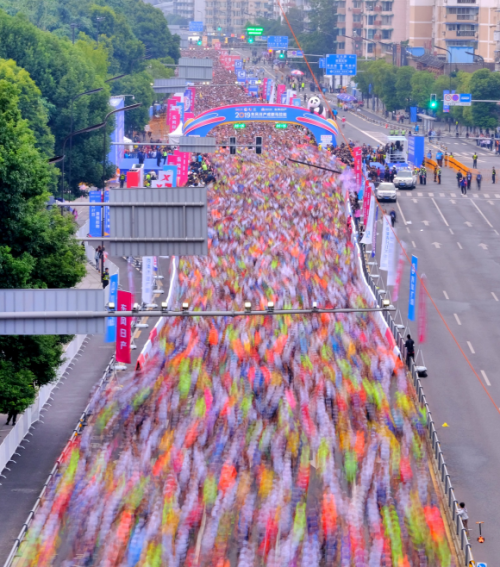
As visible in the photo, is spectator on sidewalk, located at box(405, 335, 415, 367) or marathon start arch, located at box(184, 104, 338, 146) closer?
spectator on sidewalk, located at box(405, 335, 415, 367)

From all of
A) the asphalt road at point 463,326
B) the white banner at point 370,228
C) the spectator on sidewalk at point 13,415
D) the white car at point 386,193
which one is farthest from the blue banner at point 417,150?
the spectator on sidewalk at point 13,415

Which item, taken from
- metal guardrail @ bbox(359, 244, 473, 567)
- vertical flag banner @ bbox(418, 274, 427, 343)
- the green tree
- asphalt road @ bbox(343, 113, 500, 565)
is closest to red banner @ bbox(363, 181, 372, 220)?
asphalt road @ bbox(343, 113, 500, 565)

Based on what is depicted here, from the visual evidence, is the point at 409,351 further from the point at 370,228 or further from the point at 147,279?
the point at 370,228

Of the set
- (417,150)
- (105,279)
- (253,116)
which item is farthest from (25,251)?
(417,150)

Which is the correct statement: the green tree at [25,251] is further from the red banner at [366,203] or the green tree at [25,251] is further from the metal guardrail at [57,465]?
the red banner at [366,203]

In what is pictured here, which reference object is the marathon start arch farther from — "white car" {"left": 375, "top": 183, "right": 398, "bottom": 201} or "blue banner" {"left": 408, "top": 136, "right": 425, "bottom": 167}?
"white car" {"left": 375, "top": 183, "right": 398, "bottom": 201}

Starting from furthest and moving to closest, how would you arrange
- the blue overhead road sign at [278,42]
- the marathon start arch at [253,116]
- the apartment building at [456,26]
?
1. the apartment building at [456,26]
2. the blue overhead road sign at [278,42]
3. the marathon start arch at [253,116]

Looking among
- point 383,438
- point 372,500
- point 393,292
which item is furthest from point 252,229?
point 372,500
